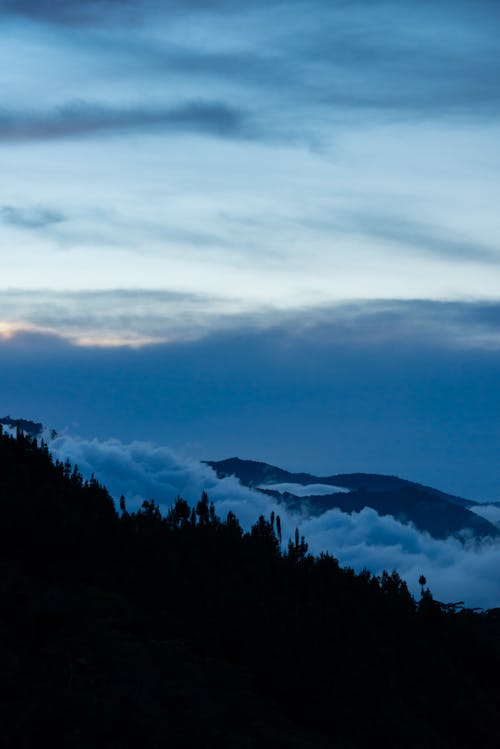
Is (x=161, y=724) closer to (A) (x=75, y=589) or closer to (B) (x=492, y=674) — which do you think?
(A) (x=75, y=589)

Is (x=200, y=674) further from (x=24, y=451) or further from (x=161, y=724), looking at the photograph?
(x=24, y=451)

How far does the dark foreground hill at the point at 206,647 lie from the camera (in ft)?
44.1

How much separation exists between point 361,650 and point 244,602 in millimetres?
2482

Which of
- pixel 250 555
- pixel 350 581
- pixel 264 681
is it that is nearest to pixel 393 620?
pixel 350 581

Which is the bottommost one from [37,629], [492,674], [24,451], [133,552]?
[492,674]

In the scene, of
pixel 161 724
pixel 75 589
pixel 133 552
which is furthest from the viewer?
pixel 133 552

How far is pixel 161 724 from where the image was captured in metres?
13.3

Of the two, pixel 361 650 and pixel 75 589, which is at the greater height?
pixel 75 589

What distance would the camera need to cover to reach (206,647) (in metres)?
17.5

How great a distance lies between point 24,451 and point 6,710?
20541 mm

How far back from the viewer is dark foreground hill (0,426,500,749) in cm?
1343

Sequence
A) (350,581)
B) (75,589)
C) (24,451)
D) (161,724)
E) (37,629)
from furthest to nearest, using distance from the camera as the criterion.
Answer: (24,451)
(350,581)
(75,589)
(37,629)
(161,724)

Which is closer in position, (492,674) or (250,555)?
(492,674)

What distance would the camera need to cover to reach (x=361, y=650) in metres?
19.0
